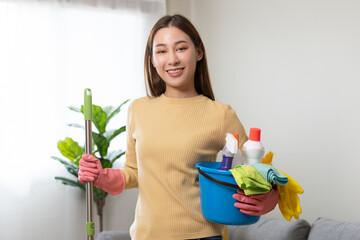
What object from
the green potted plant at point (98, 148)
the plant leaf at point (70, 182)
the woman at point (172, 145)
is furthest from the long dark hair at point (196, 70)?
the plant leaf at point (70, 182)

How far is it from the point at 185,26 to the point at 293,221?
5.86 feet

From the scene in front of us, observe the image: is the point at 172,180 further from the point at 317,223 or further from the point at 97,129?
the point at 97,129

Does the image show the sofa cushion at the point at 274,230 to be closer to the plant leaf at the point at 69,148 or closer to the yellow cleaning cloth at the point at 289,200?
the plant leaf at the point at 69,148

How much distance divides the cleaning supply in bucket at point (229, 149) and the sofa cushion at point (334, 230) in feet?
4.81

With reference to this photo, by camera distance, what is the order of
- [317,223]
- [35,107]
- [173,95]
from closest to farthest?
[173,95] → [317,223] → [35,107]

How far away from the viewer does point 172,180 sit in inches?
55.7

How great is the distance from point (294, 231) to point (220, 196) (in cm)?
167

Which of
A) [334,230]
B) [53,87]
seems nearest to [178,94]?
[334,230]

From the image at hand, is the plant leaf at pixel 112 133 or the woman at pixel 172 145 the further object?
the plant leaf at pixel 112 133

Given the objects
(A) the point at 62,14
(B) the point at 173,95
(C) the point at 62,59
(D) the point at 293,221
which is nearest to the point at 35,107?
(C) the point at 62,59

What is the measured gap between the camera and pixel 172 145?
4.65ft

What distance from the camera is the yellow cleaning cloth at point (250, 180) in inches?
48.0

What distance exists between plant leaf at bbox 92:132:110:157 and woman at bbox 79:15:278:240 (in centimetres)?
232

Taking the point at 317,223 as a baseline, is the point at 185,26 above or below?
above
